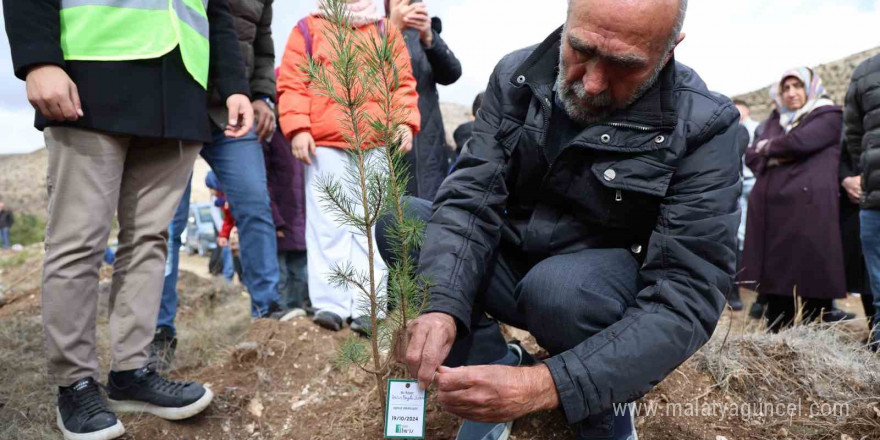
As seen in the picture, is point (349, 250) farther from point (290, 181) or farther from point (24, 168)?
point (24, 168)

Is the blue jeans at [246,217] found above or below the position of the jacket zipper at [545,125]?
below

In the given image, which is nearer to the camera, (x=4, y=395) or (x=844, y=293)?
(x=4, y=395)

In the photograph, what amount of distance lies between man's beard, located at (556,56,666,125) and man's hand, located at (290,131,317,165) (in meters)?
1.44

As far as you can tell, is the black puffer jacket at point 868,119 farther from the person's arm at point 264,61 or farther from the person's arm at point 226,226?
the person's arm at point 226,226

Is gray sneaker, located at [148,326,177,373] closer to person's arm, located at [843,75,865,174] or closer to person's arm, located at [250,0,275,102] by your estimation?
person's arm, located at [250,0,275,102]

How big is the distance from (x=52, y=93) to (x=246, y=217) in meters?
1.22

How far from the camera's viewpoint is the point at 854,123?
3.12 m

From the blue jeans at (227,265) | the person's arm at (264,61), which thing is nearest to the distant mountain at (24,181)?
the blue jeans at (227,265)

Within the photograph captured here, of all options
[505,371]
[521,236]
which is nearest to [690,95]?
[521,236]

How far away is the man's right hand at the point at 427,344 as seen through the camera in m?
1.30

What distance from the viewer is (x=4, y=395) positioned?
214 centimetres

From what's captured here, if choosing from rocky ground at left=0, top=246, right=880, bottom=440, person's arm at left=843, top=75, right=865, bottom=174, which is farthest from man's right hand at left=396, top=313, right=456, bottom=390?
person's arm at left=843, top=75, right=865, bottom=174

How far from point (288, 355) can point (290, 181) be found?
67.2 inches

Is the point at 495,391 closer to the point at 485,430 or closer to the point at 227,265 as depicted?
the point at 485,430
